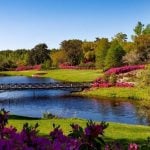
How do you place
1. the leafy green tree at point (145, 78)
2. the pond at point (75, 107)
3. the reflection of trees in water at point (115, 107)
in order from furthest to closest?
the reflection of trees in water at point (115, 107) → the leafy green tree at point (145, 78) → the pond at point (75, 107)

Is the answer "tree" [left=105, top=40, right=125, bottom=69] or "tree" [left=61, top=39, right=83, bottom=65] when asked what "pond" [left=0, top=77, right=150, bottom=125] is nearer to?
"tree" [left=105, top=40, right=125, bottom=69]

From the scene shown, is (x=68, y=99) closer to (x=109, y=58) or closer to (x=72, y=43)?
(x=109, y=58)

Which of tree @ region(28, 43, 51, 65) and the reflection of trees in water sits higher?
tree @ region(28, 43, 51, 65)

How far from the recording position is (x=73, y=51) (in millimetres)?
152125

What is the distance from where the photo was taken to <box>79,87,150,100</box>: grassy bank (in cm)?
6631

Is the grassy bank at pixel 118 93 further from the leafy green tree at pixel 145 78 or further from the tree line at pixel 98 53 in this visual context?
the tree line at pixel 98 53

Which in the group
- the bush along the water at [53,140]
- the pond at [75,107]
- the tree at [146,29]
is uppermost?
the tree at [146,29]

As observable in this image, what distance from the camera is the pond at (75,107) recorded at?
153 ft

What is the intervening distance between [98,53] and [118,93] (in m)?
41.7

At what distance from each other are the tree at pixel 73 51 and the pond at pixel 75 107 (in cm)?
7930

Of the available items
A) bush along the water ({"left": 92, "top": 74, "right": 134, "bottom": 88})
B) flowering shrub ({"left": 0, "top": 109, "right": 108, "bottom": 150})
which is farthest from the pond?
flowering shrub ({"left": 0, "top": 109, "right": 108, "bottom": 150})

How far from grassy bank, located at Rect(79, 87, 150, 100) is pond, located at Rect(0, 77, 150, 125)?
444 cm

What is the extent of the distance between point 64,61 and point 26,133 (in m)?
152

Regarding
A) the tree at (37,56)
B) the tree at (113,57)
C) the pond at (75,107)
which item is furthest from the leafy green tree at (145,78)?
the tree at (37,56)
